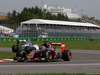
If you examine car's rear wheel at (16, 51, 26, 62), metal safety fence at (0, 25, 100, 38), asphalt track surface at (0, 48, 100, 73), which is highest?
metal safety fence at (0, 25, 100, 38)

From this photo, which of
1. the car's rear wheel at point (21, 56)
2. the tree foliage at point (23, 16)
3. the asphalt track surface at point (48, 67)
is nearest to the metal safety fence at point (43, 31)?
the tree foliage at point (23, 16)

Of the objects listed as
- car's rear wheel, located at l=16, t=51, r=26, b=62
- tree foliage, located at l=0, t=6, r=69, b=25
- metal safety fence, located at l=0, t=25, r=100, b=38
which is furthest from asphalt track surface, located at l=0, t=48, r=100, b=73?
tree foliage, located at l=0, t=6, r=69, b=25

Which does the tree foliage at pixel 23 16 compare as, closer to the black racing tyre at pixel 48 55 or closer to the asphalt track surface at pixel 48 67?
the black racing tyre at pixel 48 55

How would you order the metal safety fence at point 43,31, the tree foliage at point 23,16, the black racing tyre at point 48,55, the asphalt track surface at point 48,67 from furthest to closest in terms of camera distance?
the tree foliage at point 23,16 → the metal safety fence at point 43,31 → the black racing tyre at point 48,55 → the asphalt track surface at point 48,67

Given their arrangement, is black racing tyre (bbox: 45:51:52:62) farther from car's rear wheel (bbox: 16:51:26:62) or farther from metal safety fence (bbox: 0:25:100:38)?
metal safety fence (bbox: 0:25:100:38)

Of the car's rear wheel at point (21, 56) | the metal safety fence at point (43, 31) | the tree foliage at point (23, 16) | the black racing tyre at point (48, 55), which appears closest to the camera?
the black racing tyre at point (48, 55)

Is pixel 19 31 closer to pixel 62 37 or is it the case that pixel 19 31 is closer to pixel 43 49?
pixel 62 37

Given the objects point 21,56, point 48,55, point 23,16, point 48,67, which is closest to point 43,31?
point 23,16

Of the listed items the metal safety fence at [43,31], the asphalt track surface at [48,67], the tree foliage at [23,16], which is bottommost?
the asphalt track surface at [48,67]

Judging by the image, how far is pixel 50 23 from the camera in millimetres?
86875

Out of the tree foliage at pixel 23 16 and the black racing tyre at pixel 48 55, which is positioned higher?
the tree foliage at pixel 23 16

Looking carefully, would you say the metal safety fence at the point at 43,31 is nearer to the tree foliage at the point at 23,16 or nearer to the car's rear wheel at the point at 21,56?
the tree foliage at the point at 23,16

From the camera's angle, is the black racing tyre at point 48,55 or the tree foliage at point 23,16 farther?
the tree foliage at point 23,16

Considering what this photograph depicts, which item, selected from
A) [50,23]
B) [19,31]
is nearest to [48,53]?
[19,31]
